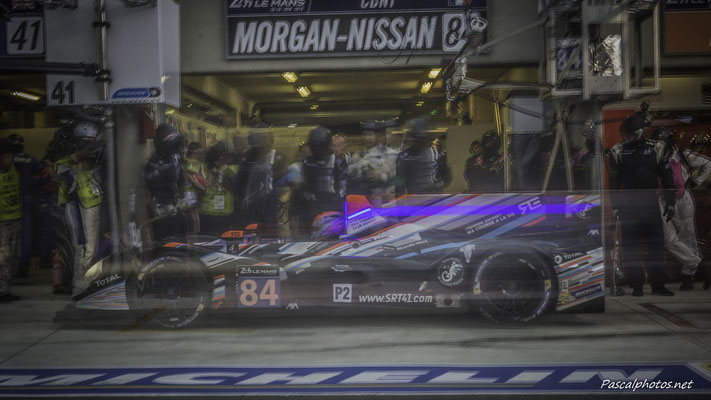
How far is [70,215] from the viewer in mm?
7832

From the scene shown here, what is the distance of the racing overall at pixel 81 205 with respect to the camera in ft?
25.3

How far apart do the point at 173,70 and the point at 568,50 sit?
4.44m

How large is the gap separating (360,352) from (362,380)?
0.75 meters

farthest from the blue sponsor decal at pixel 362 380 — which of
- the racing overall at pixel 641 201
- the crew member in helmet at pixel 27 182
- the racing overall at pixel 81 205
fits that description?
the crew member in helmet at pixel 27 182

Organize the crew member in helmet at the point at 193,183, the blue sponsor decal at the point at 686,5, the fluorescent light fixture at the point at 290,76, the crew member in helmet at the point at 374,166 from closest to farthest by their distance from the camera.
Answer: the crew member in helmet at the point at 374,166
the crew member in helmet at the point at 193,183
the blue sponsor decal at the point at 686,5
the fluorescent light fixture at the point at 290,76

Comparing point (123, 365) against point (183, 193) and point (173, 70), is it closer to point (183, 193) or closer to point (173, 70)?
point (183, 193)

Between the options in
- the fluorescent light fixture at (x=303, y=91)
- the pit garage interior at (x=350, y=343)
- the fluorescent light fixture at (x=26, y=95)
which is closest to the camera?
the pit garage interior at (x=350, y=343)

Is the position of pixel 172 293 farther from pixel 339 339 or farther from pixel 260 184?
pixel 339 339

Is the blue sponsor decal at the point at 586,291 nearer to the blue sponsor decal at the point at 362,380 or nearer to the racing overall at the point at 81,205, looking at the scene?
the blue sponsor decal at the point at 362,380

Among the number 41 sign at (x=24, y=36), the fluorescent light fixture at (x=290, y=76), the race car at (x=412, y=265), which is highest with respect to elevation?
the number 41 sign at (x=24, y=36)

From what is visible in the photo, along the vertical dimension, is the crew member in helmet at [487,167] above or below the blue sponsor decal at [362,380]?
above

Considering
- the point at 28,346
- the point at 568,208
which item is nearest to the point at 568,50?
the point at 568,208

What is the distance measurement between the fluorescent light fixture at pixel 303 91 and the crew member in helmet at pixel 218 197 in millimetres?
2711

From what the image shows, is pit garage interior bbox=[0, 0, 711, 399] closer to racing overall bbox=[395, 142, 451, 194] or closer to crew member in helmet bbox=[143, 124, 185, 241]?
racing overall bbox=[395, 142, 451, 194]
